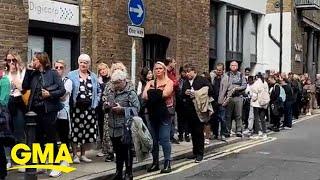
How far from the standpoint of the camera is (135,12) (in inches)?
440

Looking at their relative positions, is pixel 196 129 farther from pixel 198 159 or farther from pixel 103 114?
pixel 103 114

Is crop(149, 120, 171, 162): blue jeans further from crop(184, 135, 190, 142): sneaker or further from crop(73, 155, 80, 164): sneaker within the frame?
crop(184, 135, 190, 142): sneaker

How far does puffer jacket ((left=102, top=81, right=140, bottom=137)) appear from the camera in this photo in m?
8.51

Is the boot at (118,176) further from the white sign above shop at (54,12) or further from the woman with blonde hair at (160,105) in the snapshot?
the white sign above shop at (54,12)

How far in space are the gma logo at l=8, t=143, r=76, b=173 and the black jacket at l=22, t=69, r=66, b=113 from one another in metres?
0.63

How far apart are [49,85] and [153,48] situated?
8.14 meters

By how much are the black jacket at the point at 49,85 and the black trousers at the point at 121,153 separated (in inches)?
41.8

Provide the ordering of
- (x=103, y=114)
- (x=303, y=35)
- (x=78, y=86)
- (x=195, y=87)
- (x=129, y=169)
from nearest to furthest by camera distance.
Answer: (x=129, y=169), (x=78, y=86), (x=103, y=114), (x=195, y=87), (x=303, y=35)

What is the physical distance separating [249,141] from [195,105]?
4.22m

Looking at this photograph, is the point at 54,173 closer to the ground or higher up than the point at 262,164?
higher up

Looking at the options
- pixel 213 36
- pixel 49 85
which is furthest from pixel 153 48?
pixel 49 85

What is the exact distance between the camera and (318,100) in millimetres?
28922

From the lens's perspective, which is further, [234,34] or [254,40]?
[254,40]

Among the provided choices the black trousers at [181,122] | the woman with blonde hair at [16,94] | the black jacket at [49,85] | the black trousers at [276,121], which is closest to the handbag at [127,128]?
the black jacket at [49,85]
